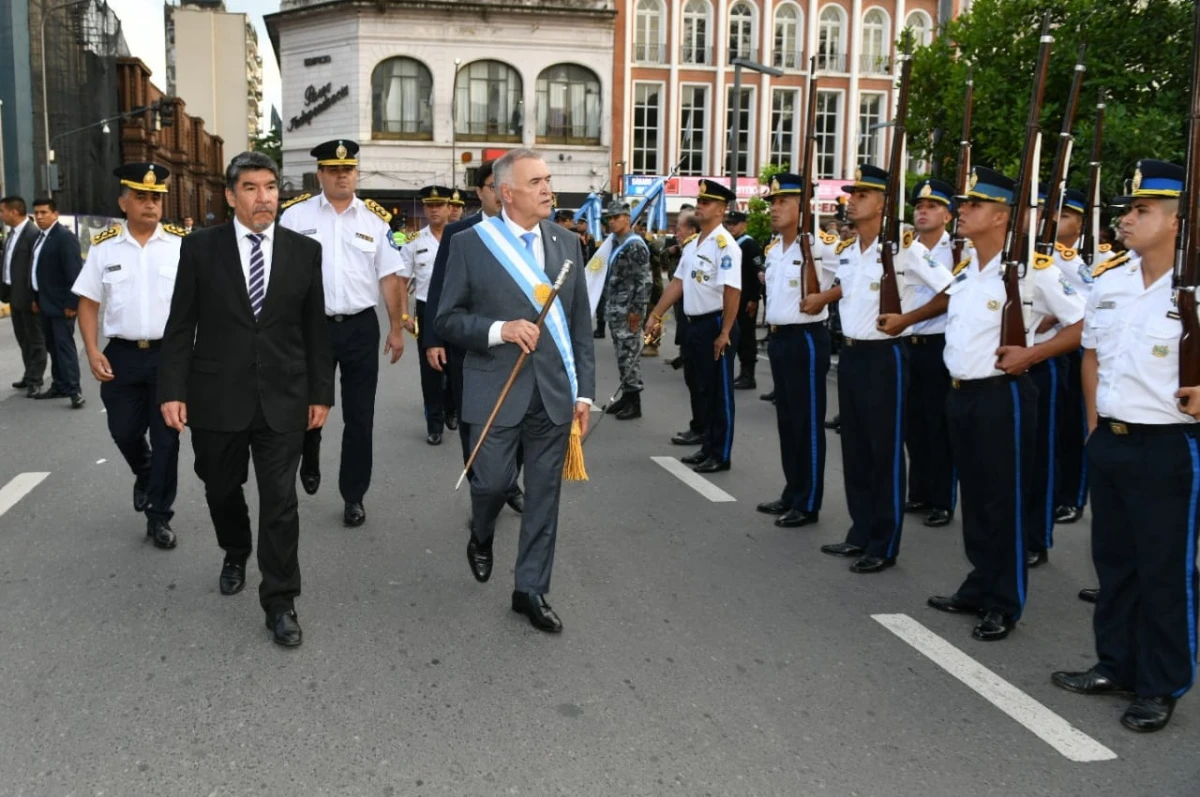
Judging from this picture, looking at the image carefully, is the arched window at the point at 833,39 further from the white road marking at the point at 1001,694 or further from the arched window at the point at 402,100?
the white road marking at the point at 1001,694

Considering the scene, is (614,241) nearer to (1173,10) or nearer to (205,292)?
(1173,10)

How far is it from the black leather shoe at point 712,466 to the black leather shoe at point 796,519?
1.48 metres

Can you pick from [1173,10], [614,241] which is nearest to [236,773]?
[614,241]

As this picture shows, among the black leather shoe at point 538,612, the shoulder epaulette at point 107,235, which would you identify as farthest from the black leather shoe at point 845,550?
the shoulder epaulette at point 107,235

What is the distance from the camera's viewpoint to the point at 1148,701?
3910 millimetres

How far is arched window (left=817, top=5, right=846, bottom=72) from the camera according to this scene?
50812 mm

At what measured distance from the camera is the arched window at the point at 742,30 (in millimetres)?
49594

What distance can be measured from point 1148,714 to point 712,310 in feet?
16.0

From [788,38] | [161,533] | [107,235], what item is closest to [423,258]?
[107,235]

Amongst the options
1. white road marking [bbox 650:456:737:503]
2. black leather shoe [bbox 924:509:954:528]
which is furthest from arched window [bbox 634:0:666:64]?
black leather shoe [bbox 924:509:954:528]

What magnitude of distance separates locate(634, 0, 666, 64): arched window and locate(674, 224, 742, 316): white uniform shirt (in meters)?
43.9

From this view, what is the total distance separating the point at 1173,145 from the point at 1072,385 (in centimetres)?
452

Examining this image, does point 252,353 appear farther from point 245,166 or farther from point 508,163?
point 508,163

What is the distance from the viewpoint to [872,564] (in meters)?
5.71
